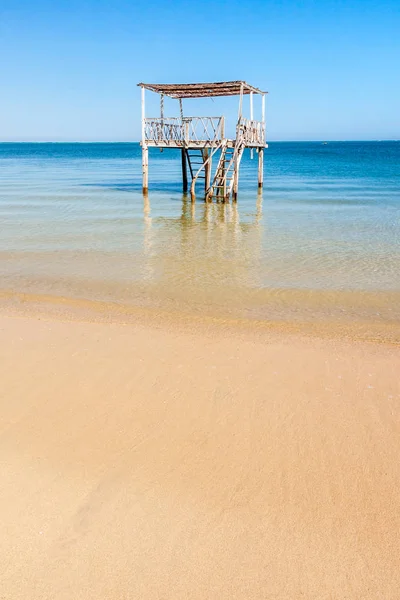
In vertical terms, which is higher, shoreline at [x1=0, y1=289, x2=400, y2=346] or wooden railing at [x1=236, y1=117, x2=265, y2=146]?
wooden railing at [x1=236, y1=117, x2=265, y2=146]

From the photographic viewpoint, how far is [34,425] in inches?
180

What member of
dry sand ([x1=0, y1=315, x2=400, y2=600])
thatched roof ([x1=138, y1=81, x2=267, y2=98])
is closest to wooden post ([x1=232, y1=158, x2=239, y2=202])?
thatched roof ([x1=138, y1=81, x2=267, y2=98])

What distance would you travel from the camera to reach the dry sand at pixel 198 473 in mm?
3008

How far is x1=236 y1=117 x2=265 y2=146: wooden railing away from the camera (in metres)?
23.3

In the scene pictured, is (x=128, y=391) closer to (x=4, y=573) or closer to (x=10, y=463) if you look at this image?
(x=10, y=463)

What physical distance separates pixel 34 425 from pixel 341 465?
105 inches

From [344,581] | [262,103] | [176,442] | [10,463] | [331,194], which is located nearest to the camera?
[344,581]

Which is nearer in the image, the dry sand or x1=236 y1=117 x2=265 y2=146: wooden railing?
the dry sand

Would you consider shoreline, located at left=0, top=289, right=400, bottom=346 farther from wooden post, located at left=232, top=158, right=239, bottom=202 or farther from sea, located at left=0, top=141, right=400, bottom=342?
wooden post, located at left=232, top=158, right=239, bottom=202

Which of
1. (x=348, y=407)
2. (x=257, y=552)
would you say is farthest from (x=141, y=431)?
(x=348, y=407)

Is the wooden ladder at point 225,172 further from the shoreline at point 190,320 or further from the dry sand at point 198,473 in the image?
the dry sand at point 198,473

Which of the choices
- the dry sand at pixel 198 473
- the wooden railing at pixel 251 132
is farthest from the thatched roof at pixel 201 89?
the dry sand at pixel 198 473

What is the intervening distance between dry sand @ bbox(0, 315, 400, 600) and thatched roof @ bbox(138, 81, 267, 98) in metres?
17.7

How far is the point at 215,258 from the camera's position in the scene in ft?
41.4
